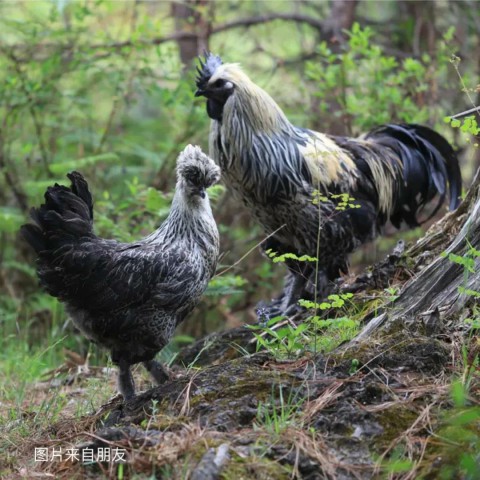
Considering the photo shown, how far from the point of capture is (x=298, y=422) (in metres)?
3.46

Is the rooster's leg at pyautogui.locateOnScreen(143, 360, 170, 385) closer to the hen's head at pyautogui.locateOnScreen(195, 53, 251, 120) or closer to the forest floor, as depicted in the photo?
the forest floor

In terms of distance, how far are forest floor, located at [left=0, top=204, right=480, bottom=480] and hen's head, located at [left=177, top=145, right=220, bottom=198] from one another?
3.76 feet

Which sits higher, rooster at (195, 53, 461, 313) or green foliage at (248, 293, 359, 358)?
rooster at (195, 53, 461, 313)

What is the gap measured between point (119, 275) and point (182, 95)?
4.38 metres

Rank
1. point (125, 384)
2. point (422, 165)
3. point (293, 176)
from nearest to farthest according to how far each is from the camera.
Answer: point (125, 384) < point (293, 176) < point (422, 165)

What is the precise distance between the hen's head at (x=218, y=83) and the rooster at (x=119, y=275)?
1.56 m

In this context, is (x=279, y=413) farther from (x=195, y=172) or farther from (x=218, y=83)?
(x=218, y=83)

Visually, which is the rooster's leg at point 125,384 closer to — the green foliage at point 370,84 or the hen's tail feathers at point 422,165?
the hen's tail feathers at point 422,165

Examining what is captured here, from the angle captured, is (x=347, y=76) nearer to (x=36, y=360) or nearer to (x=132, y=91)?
(x=132, y=91)

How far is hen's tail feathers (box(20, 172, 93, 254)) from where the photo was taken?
436 centimetres

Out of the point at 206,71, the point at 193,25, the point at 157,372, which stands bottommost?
the point at 157,372

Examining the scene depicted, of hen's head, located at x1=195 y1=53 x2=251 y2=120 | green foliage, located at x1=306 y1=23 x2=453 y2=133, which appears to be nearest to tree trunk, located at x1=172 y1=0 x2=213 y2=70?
green foliage, located at x1=306 y1=23 x2=453 y2=133

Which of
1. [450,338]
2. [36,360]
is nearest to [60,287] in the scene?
[36,360]

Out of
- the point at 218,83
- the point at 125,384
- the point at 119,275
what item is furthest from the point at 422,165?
the point at 125,384
